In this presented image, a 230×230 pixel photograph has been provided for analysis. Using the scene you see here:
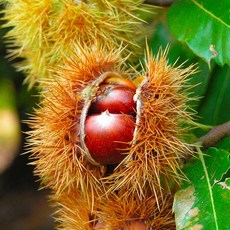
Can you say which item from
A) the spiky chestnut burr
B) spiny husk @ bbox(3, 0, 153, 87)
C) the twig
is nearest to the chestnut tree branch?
spiny husk @ bbox(3, 0, 153, 87)

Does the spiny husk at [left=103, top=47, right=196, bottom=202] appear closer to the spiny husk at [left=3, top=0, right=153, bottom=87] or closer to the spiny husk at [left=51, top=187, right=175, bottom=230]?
the spiny husk at [left=51, top=187, right=175, bottom=230]

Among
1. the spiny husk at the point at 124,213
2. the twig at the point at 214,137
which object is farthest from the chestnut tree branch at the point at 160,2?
the spiny husk at the point at 124,213

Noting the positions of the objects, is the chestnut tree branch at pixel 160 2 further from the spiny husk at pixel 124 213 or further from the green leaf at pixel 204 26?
the spiny husk at pixel 124 213

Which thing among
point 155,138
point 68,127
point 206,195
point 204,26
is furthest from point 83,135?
point 204,26

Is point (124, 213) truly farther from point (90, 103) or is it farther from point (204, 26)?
point (204, 26)

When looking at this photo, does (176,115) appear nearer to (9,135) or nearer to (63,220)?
(63,220)

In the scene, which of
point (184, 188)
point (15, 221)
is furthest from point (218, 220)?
point (15, 221)
